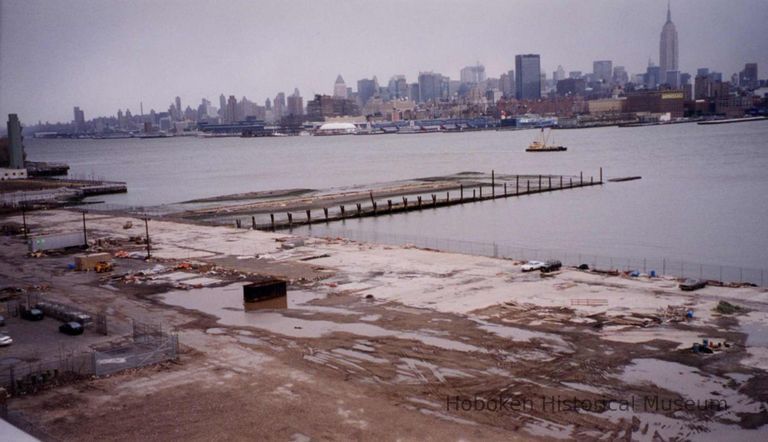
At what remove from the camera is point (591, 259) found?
71.1 ft

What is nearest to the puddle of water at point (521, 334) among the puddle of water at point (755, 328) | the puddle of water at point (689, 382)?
the puddle of water at point (689, 382)

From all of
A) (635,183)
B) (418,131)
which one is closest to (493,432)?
(635,183)

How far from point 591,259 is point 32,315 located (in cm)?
1473

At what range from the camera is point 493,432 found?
819cm

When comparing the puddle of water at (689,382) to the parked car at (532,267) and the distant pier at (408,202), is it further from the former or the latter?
the distant pier at (408,202)

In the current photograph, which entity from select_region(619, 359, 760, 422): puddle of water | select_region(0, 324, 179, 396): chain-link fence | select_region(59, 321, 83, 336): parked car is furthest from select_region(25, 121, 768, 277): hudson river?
select_region(59, 321, 83, 336): parked car

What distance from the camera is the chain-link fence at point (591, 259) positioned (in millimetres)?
18922

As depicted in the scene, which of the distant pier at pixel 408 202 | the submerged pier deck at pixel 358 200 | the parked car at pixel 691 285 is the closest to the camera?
the parked car at pixel 691 285

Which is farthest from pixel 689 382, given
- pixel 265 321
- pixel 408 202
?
pixel 408 202

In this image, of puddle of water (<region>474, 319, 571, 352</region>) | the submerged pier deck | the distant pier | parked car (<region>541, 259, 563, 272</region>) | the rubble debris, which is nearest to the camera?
puddle of water (<region>474, 319, 571, 352</region>)

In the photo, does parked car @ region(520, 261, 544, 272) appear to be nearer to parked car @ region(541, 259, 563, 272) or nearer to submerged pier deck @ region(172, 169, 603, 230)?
parked car @ region(541, 259, 563, 272)

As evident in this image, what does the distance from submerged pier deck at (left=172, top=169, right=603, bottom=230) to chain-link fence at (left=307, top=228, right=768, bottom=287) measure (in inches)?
152

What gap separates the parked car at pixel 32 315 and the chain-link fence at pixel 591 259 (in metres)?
11.4

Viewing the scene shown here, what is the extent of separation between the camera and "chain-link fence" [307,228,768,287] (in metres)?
18.9
